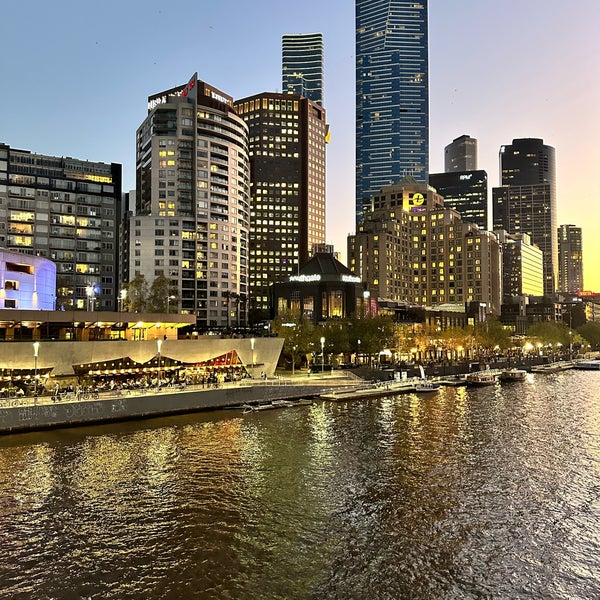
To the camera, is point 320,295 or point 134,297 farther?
point 320,295

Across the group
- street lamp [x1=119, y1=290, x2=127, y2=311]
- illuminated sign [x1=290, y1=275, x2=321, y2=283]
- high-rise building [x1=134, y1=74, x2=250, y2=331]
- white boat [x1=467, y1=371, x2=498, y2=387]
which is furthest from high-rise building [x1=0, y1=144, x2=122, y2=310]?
white boat [x1=467, y1=371, x2=498, y2=387]

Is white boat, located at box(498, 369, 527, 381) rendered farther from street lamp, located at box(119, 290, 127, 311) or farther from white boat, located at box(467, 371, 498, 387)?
street lamp, located at box(119, 290, 127, 311)

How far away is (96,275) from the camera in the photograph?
17012 cm

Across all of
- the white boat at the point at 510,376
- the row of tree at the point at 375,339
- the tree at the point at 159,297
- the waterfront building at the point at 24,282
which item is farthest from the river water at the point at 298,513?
the tree at the point at 159,297

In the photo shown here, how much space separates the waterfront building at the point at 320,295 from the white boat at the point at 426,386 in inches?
2035

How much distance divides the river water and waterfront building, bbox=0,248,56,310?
34.3m

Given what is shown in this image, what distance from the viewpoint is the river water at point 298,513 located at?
27.6m

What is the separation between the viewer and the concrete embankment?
59406 millimetres

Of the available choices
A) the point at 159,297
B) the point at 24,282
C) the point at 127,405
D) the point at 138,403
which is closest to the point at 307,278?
the point at 159,297

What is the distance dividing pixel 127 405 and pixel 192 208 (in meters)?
117

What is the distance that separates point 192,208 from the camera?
175875 millimetres

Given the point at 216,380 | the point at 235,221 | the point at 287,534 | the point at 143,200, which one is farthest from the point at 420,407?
the point at 143,200

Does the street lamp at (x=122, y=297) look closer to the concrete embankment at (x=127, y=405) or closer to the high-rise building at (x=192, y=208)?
the high-rise building at (x=192, y=208)

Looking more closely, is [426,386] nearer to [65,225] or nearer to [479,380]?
[479,380]
